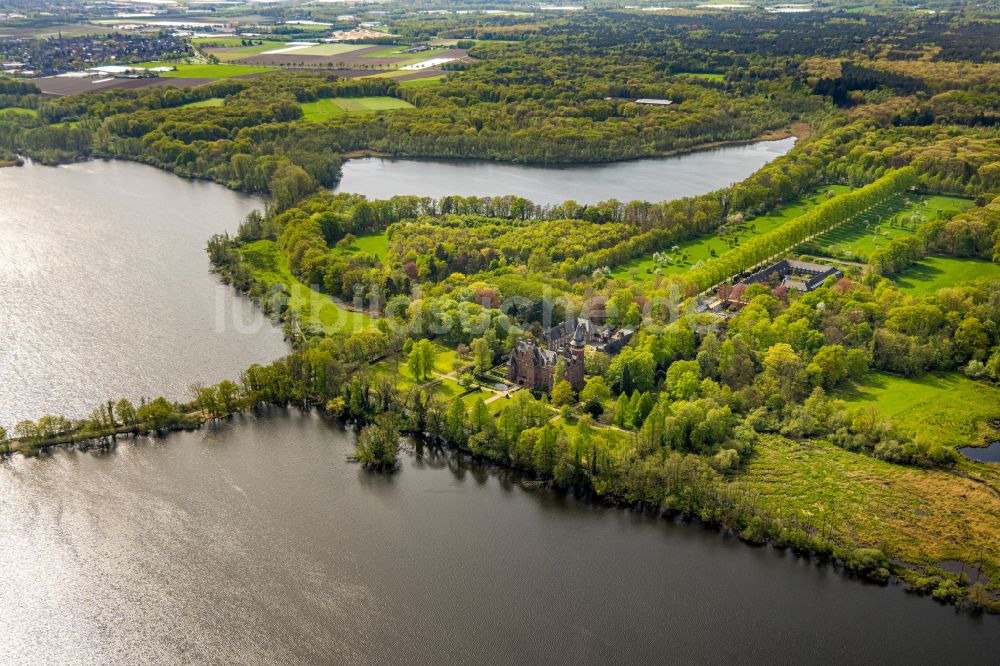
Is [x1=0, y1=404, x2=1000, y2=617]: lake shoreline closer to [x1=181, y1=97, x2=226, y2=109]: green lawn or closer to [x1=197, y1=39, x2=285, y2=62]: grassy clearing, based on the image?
[x1=181, y1=97, x2=226, y2=109]: green lawn

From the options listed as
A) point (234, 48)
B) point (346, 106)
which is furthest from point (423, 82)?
point (234, 48)

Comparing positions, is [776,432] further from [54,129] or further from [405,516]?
[54,129]

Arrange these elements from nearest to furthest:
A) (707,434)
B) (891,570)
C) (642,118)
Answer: (891,570) < (707,434) < (642,118)

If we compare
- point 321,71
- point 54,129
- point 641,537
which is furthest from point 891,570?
point 321,71

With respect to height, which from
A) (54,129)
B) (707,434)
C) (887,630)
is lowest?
(887,630)

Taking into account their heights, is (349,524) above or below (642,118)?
below

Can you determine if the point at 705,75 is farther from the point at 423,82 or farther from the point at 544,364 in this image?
the point at 544,364

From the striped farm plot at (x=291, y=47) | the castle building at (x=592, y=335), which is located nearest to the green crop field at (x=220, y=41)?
the striped farm plot at (x=291, y=47)

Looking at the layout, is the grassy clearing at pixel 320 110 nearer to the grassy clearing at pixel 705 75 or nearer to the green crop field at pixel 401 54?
the green crop field at pixel 401 54
